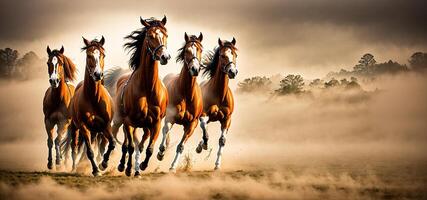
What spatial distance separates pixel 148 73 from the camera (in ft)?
57.6

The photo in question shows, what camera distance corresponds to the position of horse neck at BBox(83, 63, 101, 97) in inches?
690

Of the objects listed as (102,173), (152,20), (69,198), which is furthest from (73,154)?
(152,20)

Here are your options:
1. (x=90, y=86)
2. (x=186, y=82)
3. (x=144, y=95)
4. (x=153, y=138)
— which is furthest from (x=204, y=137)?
(x=90, y=86)

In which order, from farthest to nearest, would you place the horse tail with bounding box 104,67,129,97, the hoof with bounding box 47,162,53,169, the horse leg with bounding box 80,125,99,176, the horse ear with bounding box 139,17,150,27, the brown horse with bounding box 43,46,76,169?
the horse tail with bounding box 104,67,129,97
the brown horse with bounding box 43,46,76,169
the hoof with bounding box 47,162,53,169
the horse leg with bounding box 80,125,99,176
the horse ear with bounding box 139,17,150,27

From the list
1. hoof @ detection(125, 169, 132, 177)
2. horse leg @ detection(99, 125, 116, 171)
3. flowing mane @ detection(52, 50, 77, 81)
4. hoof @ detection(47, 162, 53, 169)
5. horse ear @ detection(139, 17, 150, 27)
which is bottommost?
hoof @ detection(125, 169, 132, 177)

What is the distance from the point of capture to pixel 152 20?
17516mm

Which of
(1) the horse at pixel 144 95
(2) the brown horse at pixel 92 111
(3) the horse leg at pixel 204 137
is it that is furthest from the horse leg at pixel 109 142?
(3) the horse leg at pixel 204 137

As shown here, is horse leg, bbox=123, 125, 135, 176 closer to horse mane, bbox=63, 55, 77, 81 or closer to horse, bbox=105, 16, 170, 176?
horse, bbox=105, 16, 170, 176

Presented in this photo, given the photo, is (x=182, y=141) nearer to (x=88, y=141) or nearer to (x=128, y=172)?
(x=128, y=172)

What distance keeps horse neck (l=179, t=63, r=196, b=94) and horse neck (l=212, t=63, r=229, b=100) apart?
178 cm

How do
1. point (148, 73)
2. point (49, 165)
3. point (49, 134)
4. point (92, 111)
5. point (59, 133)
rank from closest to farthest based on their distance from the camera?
point (148, 73) < point (92, 111) < point (49, 165) < point (49, 134) < point (59, 133)

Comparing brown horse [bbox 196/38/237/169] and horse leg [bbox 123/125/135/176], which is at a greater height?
brown horse [bbox 196/38/237/169]

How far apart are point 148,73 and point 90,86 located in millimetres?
1468

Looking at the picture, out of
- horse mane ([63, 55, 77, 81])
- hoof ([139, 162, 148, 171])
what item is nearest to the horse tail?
horse mane ([63, 55, 77, 81])
